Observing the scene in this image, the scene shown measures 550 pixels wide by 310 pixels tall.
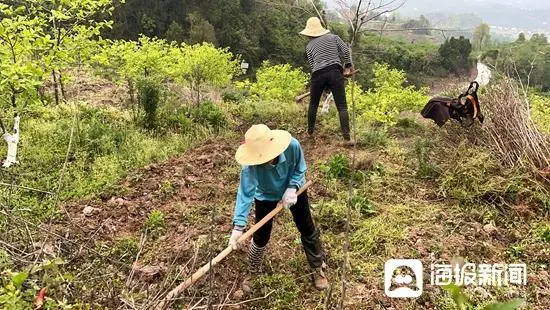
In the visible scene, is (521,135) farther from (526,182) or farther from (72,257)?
(72,257)

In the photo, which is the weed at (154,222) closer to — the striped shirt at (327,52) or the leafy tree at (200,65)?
the striped shirt at (327,52)

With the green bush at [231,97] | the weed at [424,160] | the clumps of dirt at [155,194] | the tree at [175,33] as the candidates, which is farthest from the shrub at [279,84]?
the tree at [175,33]

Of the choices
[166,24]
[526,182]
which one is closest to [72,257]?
[526,182]

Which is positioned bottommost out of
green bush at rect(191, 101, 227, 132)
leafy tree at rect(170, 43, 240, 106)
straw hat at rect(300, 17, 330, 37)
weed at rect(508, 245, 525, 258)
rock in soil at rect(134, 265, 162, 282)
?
green bush at rect(191, 101, 227, 132)

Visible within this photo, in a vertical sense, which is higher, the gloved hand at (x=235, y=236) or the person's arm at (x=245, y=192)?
the person's arm at (x=245, y=192)

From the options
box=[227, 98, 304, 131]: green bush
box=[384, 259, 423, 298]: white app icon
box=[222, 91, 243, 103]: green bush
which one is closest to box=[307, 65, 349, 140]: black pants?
box=[227, 98, 304, 131]: green bush

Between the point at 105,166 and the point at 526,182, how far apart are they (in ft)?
14.4

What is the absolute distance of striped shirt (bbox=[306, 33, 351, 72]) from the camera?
18.6ft

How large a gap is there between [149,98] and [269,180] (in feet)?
12.8

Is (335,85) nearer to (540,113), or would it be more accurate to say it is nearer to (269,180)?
(269,180)

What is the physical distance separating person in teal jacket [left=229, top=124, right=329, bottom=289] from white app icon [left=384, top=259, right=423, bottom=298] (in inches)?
18.4

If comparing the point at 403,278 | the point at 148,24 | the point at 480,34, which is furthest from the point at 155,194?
the point at 148,24

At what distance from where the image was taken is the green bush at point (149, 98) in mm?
6402

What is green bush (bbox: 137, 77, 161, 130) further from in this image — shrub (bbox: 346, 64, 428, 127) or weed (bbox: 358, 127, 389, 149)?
shrub (bbox: 346, 64, 428, 127)
